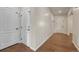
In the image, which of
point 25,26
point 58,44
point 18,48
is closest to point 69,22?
point 58,44

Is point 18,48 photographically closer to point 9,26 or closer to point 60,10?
point 9,26

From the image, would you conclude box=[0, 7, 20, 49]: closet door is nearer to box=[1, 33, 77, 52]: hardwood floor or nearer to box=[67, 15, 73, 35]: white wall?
box=[1, 33, 77, 52]: hardwood floor

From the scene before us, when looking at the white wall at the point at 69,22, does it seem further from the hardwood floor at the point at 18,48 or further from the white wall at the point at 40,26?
the hardwood floor at the point at 18,48

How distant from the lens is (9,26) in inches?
43.3

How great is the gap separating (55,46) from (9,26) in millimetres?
548

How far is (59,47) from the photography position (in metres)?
1.08

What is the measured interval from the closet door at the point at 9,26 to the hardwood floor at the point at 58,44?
32 centimetres

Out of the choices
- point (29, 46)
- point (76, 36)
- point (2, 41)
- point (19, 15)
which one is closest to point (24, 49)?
point (29, 46)

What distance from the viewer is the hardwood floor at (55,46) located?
3.45 feet

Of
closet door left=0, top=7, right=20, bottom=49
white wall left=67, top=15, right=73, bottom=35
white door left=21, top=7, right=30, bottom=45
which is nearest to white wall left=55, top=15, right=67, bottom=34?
white wall left=67, top=15, right=73, bottom=35

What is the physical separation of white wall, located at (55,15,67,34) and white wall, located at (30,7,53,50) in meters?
0.08

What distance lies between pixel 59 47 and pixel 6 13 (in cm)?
68

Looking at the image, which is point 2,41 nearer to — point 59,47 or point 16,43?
point 16,43

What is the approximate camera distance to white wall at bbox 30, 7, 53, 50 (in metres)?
1.12
